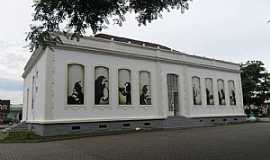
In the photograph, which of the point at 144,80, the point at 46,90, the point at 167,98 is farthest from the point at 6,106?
the point at 167,98

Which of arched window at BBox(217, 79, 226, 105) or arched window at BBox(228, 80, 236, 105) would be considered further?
arched window at BBox(228, 80, 236, 105)

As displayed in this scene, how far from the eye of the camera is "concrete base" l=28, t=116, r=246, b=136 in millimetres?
18609

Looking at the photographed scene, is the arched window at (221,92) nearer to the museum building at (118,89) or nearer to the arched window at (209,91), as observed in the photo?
the museum building at (118,89)

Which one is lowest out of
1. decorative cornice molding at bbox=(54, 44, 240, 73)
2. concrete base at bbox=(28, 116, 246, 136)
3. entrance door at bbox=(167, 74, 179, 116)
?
concrete base at bbox=(28, 116, 246, 136)

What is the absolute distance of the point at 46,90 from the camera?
62.4 feet

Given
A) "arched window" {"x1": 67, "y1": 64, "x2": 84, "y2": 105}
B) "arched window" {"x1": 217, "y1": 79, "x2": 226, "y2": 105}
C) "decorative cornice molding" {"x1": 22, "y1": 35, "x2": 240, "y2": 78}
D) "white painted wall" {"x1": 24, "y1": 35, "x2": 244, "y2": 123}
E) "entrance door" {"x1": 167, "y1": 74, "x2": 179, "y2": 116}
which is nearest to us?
"white painted wall" {"x1": 24, "y1": 35, "x2": 244, "y2": 123}

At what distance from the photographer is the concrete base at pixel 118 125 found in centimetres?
1861

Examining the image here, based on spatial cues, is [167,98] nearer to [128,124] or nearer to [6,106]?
[128,124]

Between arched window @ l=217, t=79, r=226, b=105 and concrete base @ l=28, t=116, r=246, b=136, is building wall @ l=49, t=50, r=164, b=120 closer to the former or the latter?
concrete base @ l=28, t=116, r=246, b=136

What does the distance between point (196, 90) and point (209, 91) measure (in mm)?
2377

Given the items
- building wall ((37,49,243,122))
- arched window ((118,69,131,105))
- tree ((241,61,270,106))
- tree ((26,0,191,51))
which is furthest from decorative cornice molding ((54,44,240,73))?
tree ((241,61,270,106))

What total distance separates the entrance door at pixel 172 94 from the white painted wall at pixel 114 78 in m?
0.42

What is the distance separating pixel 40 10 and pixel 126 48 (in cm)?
1604

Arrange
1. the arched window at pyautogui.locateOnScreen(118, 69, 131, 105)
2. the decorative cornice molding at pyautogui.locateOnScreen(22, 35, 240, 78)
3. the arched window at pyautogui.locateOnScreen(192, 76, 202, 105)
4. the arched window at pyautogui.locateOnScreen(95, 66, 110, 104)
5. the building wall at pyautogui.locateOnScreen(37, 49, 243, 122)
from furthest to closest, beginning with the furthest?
1. the arched window at pyautogui.locateOnScreen(192, 76, 202, 105)
2. the arched window at pyautogui.locateOnScreen(118, 69, 131, 105)
3. the arched window at pyautogui.locateOnScreen(95, 66, 110, 104)
4. the decorative cornice molding at pyautogui.locateOnScreen(22, 35, 240, 78)
5. the building wall at pyautogui.locateOnScreen(37, 49, 243, 122)
